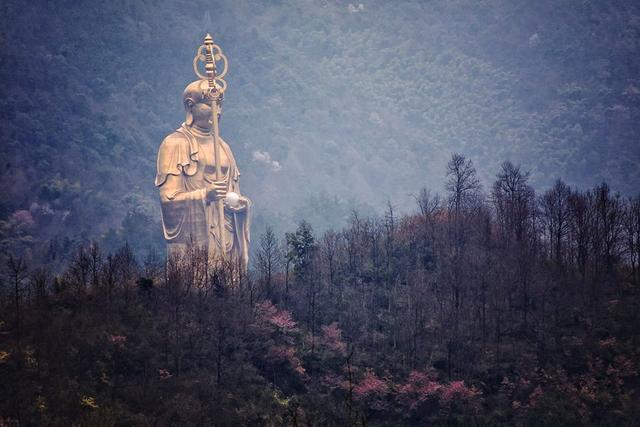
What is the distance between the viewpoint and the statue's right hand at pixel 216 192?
143 ft

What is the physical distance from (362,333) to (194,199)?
8.33 m

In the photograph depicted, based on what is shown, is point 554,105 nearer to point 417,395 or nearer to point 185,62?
point 185,62

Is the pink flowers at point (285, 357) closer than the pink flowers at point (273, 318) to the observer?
Yes

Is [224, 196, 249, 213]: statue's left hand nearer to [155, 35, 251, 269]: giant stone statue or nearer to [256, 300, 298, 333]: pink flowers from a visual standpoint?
[155, 35, 251, 269]: giant stone statue

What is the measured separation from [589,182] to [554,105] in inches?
546

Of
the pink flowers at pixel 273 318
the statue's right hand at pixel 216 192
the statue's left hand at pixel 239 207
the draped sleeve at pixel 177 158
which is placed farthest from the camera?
the statue's left hand at pixel 239 207

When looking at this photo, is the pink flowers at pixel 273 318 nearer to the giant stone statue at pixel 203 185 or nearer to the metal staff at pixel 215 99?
the giant stone statue at pixel 203 185

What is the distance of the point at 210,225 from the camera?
4353cm

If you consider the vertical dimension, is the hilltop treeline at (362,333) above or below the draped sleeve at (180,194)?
below

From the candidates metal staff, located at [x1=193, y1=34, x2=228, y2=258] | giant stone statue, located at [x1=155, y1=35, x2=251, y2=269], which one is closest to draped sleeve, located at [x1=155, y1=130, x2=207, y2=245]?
giant stone statue, located at [x1=155, y1=35, x2=251, y2=269]

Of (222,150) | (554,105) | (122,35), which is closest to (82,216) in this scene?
(122,35)

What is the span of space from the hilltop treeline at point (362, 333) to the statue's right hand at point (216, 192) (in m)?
2.68

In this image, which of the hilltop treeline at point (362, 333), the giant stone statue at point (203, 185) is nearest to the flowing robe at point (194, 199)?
the giant stone statue at point (203, 185)

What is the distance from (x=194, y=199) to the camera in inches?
1710
